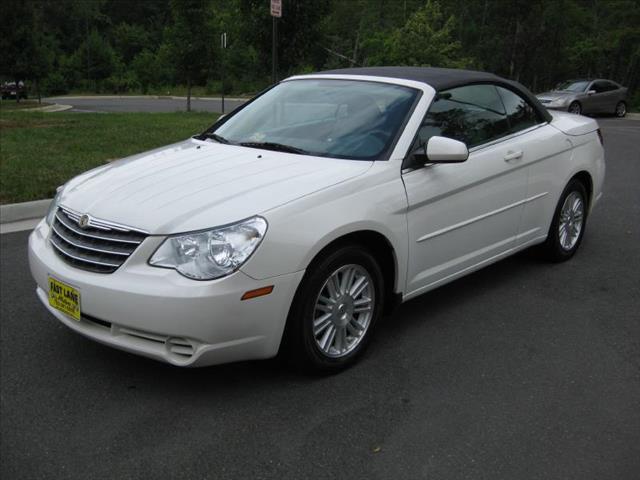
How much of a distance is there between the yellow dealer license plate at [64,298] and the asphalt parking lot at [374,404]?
1.28 ft

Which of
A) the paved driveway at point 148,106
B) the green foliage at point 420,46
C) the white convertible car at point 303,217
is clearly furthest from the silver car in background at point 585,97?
the white convertible car at point 303,217

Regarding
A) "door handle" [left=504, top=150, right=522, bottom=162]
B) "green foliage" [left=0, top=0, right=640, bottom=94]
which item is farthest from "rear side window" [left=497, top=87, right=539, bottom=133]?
"green foliage" [left=0, top=0, right=640, bottom=94]

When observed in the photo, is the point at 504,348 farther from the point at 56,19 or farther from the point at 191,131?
the point at 56,19

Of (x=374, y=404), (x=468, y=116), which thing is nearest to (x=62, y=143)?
(x=468, y=116)

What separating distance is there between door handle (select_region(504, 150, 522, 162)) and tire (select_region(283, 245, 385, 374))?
140 cm

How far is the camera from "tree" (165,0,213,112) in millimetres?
22750

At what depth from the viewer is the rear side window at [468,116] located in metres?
4.20

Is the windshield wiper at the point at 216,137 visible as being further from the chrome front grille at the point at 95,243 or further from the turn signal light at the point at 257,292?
the turn signal light at the point at 257,292

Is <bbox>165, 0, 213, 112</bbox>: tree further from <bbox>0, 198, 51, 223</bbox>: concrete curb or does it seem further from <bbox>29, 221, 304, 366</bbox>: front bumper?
<bbox>29, 221, 304, 366</bbox>: front bumper

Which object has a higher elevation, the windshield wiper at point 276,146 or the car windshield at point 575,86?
the windshield wiper at point 276,146

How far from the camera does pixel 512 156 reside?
4.60m

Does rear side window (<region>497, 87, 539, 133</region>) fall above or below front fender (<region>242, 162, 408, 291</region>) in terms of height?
above

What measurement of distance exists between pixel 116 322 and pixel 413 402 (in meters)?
1.44

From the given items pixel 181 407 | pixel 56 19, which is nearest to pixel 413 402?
pixel 181 407
